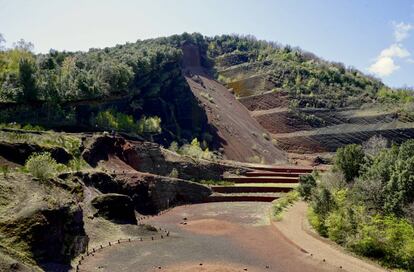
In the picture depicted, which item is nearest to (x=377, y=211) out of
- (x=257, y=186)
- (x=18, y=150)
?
(x=257, y=186)

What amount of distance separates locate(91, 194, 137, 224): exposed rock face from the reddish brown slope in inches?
1165

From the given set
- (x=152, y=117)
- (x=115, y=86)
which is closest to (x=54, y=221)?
(x=115, y=86)

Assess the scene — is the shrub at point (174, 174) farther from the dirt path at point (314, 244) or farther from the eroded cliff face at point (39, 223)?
the eroded cliff face at point (39, 223)

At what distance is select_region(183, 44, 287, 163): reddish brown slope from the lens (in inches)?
2277

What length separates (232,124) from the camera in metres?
64.3

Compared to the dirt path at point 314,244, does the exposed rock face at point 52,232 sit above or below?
above

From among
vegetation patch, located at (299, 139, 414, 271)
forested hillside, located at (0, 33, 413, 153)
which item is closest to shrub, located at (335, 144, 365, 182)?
vegetation patch, located at (299, 139, 414, 271)

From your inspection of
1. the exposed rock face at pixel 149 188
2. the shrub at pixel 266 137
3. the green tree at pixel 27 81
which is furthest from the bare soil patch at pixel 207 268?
the shrub at pixel 266 137

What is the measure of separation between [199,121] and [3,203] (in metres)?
42.3

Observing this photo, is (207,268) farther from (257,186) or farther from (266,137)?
(266,137)

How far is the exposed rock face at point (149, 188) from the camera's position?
30.0 meters

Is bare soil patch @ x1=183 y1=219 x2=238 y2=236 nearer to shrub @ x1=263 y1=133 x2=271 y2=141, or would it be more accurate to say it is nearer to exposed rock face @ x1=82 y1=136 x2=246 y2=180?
exposed rock face @ x1=82 y1=136 x2=246 y2=180

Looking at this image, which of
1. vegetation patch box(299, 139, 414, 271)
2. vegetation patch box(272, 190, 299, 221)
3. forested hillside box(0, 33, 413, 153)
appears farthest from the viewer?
forested hillside box(0, 33, 413, 153)

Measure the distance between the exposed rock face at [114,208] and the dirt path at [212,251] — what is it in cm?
268
